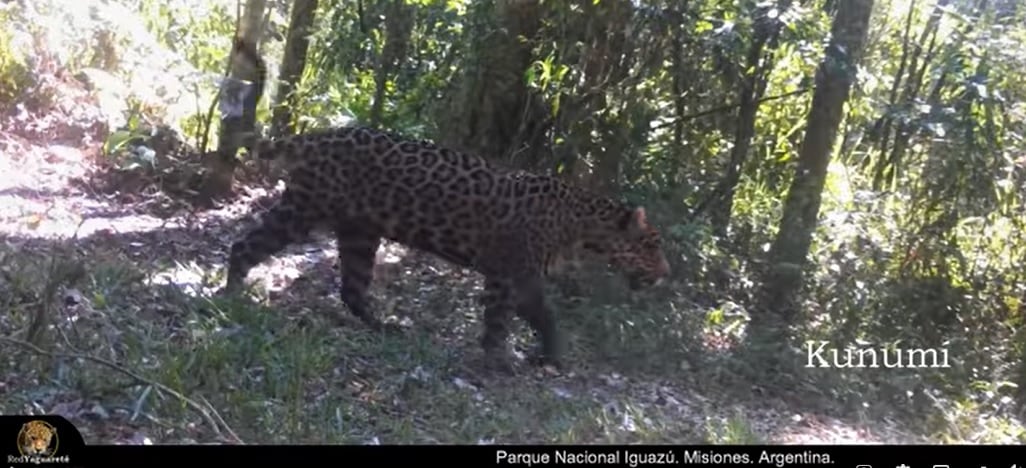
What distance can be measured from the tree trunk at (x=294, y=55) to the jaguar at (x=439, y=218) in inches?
72.7

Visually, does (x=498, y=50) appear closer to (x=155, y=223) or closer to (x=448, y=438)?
(x=155, y=223)

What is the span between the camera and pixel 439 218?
609 centimetres

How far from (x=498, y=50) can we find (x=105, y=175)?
236cm

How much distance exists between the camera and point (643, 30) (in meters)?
6.84

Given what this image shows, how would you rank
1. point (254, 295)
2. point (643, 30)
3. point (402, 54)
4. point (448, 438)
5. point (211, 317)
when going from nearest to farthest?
point (448, 438) → point (211, 317) → point (254, 295) → point (643, 30) → point (402, 54)

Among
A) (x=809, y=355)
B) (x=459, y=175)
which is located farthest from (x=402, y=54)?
(x=809, y=355)

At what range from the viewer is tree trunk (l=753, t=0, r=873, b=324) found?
6406mm
